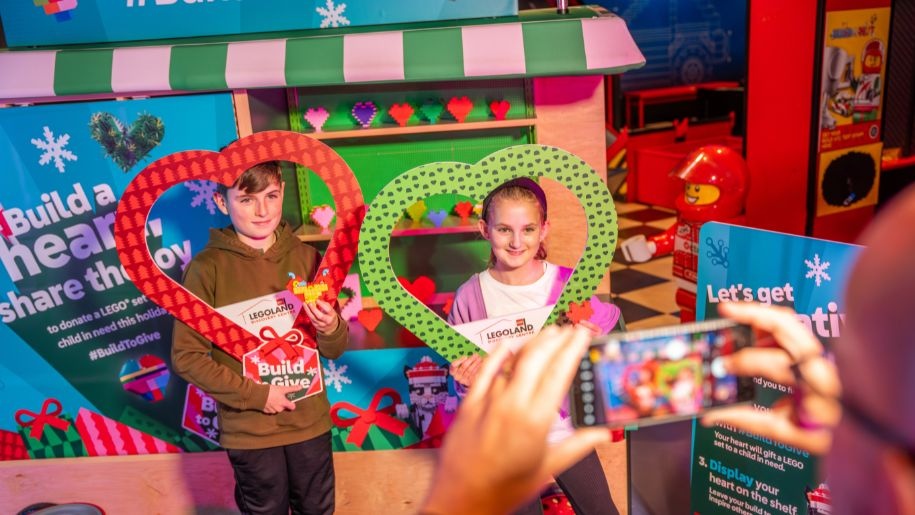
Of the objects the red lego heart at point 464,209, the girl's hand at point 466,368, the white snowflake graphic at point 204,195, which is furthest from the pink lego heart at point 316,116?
the girl's hand at point 466,368

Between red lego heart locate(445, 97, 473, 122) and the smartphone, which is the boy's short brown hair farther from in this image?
the smartphone

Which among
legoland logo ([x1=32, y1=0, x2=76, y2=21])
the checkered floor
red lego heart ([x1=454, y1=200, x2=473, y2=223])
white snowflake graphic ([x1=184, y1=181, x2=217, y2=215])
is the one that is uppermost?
legoland logo ([x1=32, y1=0, x2=76, y2=21])

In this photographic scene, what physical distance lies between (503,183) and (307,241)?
1332 millimetres

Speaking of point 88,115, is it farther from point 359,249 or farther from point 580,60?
point 580,60

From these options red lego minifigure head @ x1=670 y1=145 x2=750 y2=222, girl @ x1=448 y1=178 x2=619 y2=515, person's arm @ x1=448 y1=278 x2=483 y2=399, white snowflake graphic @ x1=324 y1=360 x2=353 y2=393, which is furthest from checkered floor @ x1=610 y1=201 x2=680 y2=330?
person's arm @ x1=448 y1=278 x2=483 y2=399

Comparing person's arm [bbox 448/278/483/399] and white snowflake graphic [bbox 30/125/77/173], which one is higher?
white snowflake graphic [bbox 30/125/77/173]

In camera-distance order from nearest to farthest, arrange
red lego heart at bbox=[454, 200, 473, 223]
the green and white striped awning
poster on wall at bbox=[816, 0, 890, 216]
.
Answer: the green and white striped awning
red lego heart at bbox=[454, 200, 473, 223]
poster on wall at bbox=[816, 0, 890, 216]

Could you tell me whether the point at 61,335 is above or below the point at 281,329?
below

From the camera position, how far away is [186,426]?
10.7ft

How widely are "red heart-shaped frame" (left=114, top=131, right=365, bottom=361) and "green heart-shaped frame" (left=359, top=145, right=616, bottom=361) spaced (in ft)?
0.39

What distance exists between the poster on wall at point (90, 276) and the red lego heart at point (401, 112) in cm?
72

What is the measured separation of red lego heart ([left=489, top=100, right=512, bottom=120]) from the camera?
133 inches

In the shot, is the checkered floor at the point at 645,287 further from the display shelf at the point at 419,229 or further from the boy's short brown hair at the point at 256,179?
the boy's short brown hair at the point at 256,179

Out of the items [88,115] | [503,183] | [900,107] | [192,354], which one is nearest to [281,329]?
[192,354]
